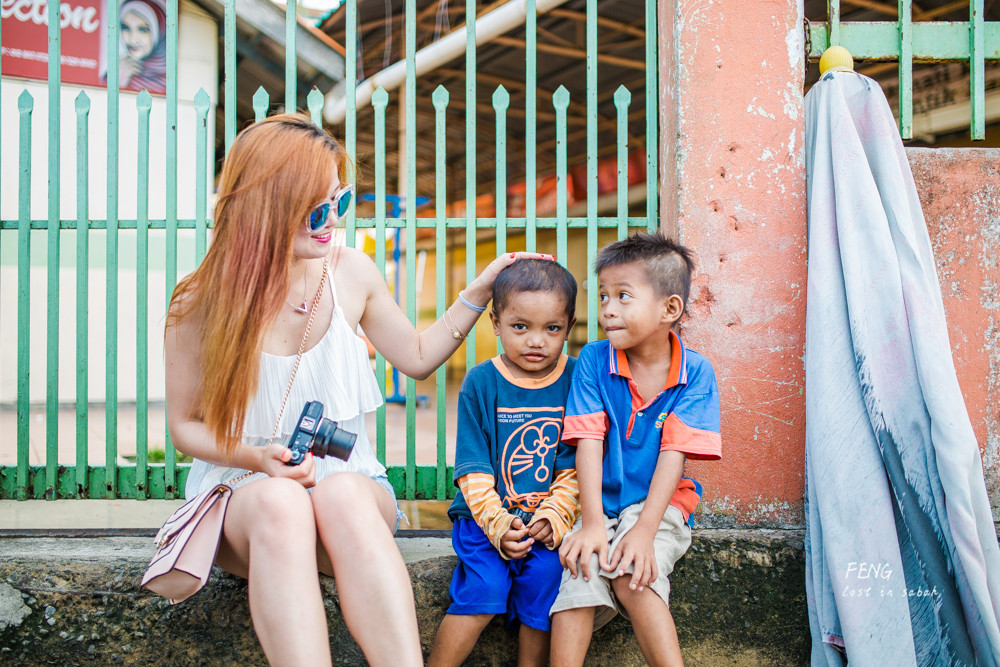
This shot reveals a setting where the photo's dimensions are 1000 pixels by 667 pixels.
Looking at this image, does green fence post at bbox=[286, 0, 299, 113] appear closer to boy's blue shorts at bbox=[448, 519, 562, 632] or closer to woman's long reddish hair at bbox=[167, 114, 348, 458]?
woman's long reddish hair at bbox=[167, 114, 348, 458]

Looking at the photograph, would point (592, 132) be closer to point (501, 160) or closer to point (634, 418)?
point (501, 160)

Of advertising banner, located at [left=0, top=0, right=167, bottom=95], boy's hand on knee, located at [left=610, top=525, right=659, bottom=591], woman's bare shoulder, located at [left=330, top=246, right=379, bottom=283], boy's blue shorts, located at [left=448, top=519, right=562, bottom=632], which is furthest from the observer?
advertising banner, located at [left=0, top=0, right=167, bottom=95]

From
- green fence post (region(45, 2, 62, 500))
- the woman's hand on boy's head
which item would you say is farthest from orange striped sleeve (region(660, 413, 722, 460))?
green fence post (region(45, 2, 62, 500))

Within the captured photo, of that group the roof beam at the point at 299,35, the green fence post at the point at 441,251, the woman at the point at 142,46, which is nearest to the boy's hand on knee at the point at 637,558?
the green fence post at the point at 441,251

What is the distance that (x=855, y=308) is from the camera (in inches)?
77.5

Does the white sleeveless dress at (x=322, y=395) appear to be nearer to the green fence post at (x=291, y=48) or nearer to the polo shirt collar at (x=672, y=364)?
the polo shirt collar at (x=672, y=364)

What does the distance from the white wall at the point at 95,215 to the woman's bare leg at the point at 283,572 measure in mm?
4126

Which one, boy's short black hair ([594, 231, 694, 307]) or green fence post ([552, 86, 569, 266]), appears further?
green fence post ([552, 86, 569, 266])

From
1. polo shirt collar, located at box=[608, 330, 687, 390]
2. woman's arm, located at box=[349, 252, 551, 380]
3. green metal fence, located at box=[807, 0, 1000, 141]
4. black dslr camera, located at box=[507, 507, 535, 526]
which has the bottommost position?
black dslr camera, located at box=[507, 507, 535, 526]

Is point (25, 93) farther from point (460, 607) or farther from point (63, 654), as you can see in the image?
point (460, 607)

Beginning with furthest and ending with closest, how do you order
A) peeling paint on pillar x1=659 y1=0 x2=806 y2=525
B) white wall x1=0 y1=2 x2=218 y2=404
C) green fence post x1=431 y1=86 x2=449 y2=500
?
1. white wall x1=0 y1=2 x2=218 y2=404
2. green fence post x1=431 y1=86 x2=449 y2=500
3. peeling paint on pillar x1=659 y1=0 x2=806 y2=525

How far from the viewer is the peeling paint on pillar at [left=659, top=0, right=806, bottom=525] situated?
2273 millimetres

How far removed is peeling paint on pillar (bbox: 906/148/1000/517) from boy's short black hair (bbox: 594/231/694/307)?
96 cm

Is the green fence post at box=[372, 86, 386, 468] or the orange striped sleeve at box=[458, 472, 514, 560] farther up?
the green fence post at box=[372, 86, 386, 468]
